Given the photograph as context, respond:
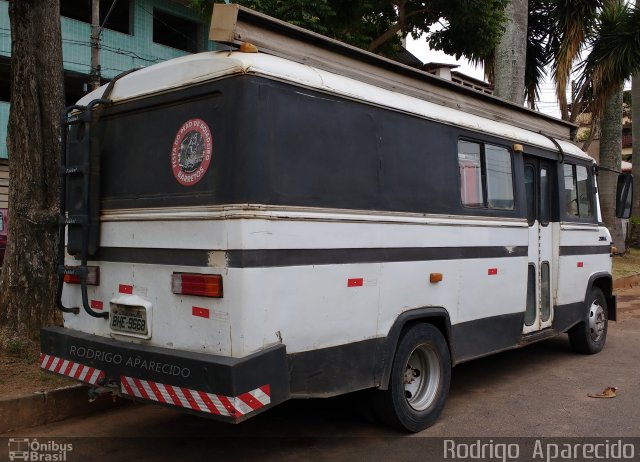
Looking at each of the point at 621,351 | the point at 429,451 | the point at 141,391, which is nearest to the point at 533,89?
the point at 621,351

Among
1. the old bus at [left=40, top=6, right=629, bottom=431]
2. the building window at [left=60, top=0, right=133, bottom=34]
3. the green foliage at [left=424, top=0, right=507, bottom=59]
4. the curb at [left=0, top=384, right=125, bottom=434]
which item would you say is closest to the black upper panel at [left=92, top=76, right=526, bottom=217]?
the old bus at [left=40, top=6, right=629, bottom=431]

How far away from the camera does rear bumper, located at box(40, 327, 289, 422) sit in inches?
133

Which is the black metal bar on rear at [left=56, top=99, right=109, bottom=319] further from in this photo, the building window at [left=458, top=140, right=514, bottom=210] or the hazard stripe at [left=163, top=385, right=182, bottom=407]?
the building window at [left=458, top=140, right=514, bottom=210]

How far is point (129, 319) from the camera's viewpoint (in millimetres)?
4086

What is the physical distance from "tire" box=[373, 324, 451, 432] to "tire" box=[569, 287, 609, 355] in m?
3.15

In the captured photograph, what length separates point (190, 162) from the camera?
382 cm

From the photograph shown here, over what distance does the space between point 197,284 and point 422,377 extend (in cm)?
218

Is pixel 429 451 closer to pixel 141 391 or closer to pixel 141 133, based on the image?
pixel 141 391

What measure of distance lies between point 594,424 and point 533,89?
11851 millimetres

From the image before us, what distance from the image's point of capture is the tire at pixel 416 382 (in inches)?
176

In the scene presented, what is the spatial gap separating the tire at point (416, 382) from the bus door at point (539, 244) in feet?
5.33

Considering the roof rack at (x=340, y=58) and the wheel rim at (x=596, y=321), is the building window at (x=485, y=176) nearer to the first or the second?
the roof rack at (x=340, y=58)

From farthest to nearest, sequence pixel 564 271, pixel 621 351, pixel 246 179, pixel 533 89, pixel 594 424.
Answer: pixel 533 89 → pixel 621 351 → pixel 564 271 → pixel 594 424 → pixel 246 179

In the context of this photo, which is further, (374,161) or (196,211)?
(374,161)
